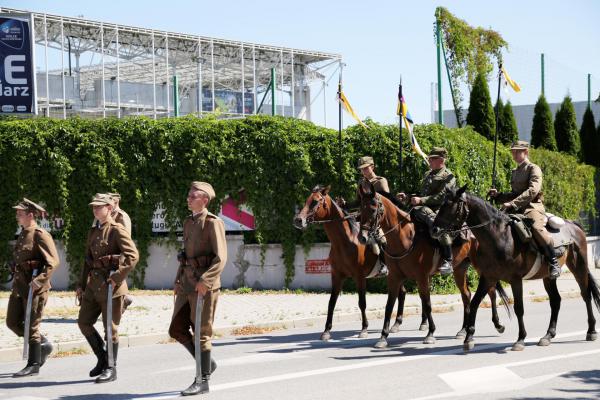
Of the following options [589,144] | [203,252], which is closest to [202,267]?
[203,252]

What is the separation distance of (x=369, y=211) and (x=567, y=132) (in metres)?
22.5

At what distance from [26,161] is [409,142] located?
9187 millimetres

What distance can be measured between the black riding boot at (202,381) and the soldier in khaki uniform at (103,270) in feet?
4.44

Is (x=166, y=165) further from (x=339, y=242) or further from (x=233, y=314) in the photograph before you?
(x=339, y=242)

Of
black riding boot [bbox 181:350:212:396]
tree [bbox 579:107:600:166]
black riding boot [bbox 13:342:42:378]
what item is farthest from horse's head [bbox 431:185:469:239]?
tree [bbox 579:107:600:166]

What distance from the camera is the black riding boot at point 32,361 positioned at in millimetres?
10016

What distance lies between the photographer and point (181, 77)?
178 feet

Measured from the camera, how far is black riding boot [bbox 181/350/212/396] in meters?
8.44

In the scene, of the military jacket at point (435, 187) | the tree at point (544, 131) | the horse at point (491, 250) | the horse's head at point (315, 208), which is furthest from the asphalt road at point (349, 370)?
the tree at point (544, 131)

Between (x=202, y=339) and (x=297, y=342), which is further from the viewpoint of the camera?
(x=297, y=342)

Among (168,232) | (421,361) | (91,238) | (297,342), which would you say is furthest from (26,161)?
(421,361)

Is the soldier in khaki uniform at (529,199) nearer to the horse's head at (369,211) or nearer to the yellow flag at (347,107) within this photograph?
the horse's head at (369,211)

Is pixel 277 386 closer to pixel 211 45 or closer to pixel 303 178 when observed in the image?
pixel 303 178

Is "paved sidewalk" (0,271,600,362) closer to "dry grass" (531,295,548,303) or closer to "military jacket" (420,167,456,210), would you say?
"dry grass" (531,295,548,303)
